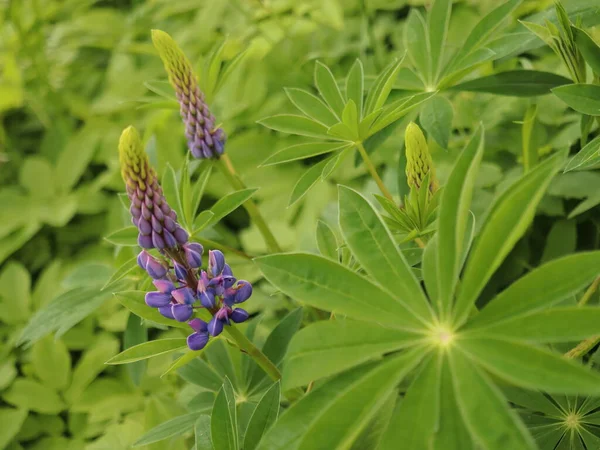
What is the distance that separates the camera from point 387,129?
115 cm

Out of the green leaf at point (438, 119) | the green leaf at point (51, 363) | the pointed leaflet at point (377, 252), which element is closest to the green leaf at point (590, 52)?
the green leaf at point (438, 119)

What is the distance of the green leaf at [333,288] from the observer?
0.69m

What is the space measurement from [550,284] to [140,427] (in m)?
1.12

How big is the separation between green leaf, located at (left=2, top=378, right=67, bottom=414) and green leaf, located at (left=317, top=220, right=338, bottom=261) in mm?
1191

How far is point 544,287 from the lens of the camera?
648 millimetres

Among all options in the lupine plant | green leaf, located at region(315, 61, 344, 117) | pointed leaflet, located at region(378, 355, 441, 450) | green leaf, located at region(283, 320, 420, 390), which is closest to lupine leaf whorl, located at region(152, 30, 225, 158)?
the lupine plant

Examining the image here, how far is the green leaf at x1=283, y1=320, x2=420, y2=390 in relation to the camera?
25.7 inches

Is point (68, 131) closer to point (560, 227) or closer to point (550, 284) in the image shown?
point (560, 227)

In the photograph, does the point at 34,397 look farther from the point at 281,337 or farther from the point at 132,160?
the point at 132,160

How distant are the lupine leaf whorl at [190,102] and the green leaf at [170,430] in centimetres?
50

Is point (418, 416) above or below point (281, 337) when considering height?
below

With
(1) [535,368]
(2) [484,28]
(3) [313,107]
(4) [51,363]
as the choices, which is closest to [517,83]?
(2) [484,28]

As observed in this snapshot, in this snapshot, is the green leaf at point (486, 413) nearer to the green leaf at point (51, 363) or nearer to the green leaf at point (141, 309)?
the green leaf at point (141, 309)

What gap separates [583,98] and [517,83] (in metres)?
0.22
